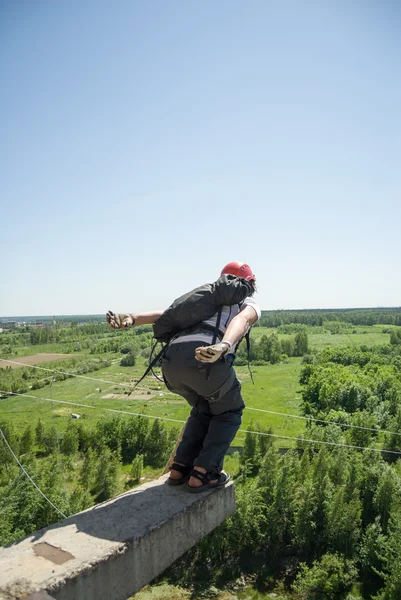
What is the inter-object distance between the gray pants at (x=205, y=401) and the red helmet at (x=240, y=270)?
936 millimetres

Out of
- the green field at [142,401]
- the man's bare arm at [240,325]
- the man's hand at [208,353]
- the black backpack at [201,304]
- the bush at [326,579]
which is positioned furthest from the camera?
the green field at [142,401]

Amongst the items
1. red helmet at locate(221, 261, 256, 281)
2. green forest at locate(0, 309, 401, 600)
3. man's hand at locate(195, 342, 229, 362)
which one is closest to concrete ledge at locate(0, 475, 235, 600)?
man's hand at locate(195, 342, 229, 362)

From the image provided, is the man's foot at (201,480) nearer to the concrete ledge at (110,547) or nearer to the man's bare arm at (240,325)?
the concrete ledge at (110,547)

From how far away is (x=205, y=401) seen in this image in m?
4.02

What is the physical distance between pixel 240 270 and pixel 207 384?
3.97 ft

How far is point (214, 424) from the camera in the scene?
3809mm

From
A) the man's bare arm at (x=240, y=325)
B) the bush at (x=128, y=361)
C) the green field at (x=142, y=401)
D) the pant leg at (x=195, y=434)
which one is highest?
the man's bare arm at (x=240, y=325)

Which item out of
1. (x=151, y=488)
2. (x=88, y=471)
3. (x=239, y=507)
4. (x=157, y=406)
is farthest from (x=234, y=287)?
(x=157, y=406)

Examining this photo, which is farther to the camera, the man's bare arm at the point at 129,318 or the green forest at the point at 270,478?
the green forest at the point at 270,478

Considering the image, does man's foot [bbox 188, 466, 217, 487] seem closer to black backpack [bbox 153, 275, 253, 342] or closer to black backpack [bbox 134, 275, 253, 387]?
black backpack [bbox 134, 275, 253, 387]

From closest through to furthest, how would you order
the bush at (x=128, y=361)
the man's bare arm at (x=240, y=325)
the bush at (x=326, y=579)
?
the man's bare arm at (x=240, y=325)
the bush at (x=326, y=579)
the bush at (x=128, y=361)

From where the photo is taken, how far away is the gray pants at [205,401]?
350cm

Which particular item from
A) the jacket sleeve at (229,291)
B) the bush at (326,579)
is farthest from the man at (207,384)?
the bush at (326,579)

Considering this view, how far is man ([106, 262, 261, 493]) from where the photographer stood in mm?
3494
